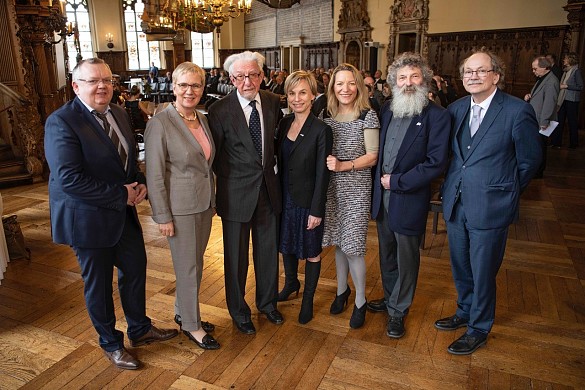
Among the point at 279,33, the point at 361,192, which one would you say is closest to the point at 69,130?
the point at 361,192

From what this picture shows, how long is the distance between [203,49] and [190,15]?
46.1 feet

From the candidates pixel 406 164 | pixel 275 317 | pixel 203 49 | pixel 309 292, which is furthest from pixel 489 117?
pixel 203 49

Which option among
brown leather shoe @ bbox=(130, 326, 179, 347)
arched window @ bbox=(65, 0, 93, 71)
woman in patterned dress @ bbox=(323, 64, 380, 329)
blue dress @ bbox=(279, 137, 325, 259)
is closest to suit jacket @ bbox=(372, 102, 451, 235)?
woman in patterned dress @ bbox=(323, 64, 380, 329)

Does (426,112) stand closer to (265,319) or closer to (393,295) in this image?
(393,295)

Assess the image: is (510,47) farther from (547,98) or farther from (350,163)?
(350,163)

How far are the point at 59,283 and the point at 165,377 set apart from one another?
1.61m

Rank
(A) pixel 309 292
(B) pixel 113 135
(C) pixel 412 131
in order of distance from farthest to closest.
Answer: (A) pixel 309 292 → (C) pixel 412 131 → (B) pixel 113 135

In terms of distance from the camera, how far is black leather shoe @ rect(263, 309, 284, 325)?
2898mm

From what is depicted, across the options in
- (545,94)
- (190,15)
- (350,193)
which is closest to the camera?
(350,193)

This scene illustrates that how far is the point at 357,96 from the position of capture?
2568mm

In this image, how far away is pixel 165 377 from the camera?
7.81 ft

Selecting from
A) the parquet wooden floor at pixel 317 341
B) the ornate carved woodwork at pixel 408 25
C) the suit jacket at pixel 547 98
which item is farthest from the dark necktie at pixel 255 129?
the ornate carved woodwork at pixel 408 25

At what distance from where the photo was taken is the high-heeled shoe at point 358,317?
9.34 ft

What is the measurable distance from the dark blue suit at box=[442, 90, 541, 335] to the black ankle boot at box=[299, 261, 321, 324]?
2.88ft
